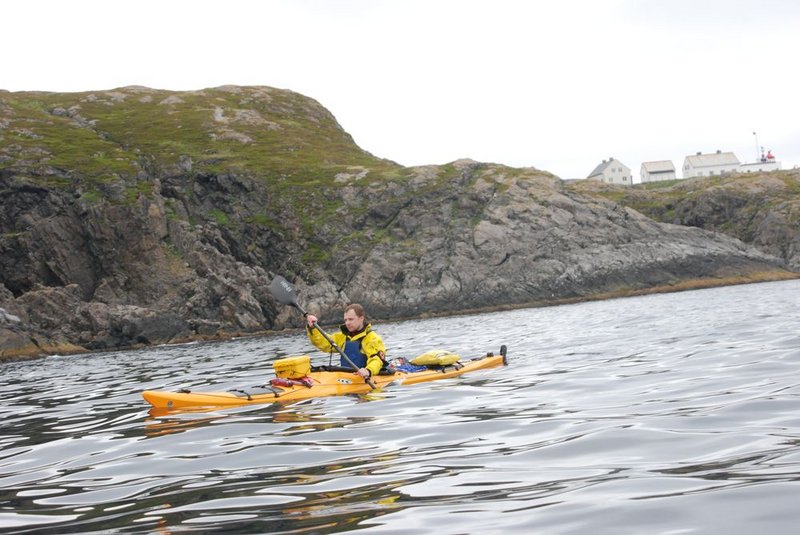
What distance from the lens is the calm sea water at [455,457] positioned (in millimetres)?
5680

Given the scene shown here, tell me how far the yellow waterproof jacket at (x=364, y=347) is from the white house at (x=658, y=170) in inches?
6408

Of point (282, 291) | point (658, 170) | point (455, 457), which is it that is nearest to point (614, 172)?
point (658, 170)

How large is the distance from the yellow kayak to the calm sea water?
0.47m

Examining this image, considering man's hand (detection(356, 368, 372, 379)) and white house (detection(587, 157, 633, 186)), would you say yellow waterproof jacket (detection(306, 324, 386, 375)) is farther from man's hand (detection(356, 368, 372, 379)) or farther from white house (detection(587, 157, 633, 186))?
white house (detection(587, 157, 633, 186))

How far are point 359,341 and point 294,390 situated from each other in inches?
87.2

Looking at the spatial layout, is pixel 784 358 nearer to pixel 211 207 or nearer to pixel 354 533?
pixel 354 533

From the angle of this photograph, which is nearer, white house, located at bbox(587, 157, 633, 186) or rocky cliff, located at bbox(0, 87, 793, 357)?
rocky cliff, located at bbox(0, 87, 793, 357)

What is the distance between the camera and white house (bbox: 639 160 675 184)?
169250 millimetres

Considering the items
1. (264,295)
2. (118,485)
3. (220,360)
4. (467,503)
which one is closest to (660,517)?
(467,503)

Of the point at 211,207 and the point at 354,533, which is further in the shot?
the point at 211,207

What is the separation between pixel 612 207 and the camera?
8450 centimetres

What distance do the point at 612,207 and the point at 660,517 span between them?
270 ft

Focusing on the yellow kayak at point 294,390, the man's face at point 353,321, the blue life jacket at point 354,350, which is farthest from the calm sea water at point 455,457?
the man's face at point 353,321

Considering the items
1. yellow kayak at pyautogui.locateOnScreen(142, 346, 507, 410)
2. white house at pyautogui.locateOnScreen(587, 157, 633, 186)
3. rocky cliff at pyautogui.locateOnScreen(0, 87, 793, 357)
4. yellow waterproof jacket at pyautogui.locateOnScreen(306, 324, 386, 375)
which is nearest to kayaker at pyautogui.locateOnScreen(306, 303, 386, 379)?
yellow waterproof jacket at pyautogui.locateOnScreen(306, 324, 386, 375)
